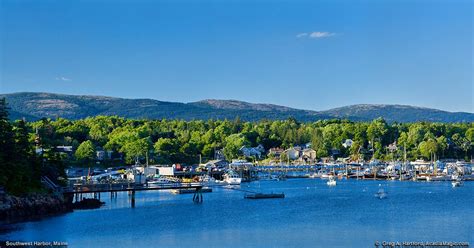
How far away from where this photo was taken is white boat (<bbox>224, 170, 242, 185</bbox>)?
86.9 meters

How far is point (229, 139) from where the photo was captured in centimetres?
13425

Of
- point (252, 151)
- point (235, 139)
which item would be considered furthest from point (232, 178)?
point (252, 151)

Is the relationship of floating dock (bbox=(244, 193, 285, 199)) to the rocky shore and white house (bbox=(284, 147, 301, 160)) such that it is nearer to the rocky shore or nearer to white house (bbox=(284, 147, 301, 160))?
the rocky shore

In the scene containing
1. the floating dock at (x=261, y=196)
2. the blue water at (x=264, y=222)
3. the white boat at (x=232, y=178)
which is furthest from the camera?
the white boat at (x=232, y=178)

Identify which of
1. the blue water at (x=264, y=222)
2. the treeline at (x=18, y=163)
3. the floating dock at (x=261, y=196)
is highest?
the treeline at (x=18, y=163)

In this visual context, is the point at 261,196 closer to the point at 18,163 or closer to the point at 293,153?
the point at 18,163

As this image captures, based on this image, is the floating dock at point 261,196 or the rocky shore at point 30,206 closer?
the rocky shore at point 30,206

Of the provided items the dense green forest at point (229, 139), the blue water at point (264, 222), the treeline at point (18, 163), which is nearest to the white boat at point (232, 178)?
the blue water at point (264, 222)

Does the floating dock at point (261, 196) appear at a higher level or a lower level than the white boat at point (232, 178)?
lower

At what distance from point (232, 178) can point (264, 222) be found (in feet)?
143

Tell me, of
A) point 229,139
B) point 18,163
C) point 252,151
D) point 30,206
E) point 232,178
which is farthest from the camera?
point 252,151

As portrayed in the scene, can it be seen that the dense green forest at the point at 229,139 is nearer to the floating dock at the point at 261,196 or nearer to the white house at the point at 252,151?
the white house at the point at 252,151

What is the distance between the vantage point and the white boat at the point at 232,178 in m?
86.9

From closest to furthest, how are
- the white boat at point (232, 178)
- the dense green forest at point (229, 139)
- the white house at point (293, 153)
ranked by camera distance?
the white boat at point (232, 178)
the dense green forest at point (229, 139)
the white house at point (293, 153)
